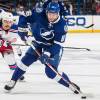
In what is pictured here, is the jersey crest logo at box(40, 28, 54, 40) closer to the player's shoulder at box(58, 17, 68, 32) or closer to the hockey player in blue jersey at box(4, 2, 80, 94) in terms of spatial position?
the hockey player in blue jersey at box(4, 2, 80, 94)

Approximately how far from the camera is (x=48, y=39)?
193 inches

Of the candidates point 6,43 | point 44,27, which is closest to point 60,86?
point 6,43

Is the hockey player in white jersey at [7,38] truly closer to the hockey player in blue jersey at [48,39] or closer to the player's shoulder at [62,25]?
the hockey player in blue jersey at [48,39]

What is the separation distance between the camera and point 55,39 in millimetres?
4793

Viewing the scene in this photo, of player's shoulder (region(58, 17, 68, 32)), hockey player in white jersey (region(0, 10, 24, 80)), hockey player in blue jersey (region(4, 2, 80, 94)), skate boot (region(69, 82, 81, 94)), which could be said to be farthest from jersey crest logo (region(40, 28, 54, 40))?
hockey player in white jersey (region(0, 10, 24, 80))

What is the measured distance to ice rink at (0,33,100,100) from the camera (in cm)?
495

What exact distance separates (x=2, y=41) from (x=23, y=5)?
9155mm

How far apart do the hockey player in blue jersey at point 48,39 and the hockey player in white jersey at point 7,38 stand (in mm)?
592

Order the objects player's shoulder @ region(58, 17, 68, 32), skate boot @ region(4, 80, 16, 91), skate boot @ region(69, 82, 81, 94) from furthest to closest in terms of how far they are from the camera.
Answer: skate boot @ region(4, 80, 16, 91) < skate boot @ region(69, 82, 81, 94) < player's shoulder @ region(58, 17, 68, 32)

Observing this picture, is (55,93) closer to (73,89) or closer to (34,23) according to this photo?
(73,89)

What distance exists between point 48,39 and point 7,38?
0.96m

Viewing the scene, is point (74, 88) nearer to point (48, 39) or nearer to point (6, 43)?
point (48, 39)

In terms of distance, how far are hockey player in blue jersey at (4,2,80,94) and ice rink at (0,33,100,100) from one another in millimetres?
186

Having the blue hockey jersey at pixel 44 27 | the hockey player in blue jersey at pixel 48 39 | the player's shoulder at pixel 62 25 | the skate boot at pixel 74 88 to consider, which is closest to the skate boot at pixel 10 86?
the hockey player in blue jersey at pixel 48 39
